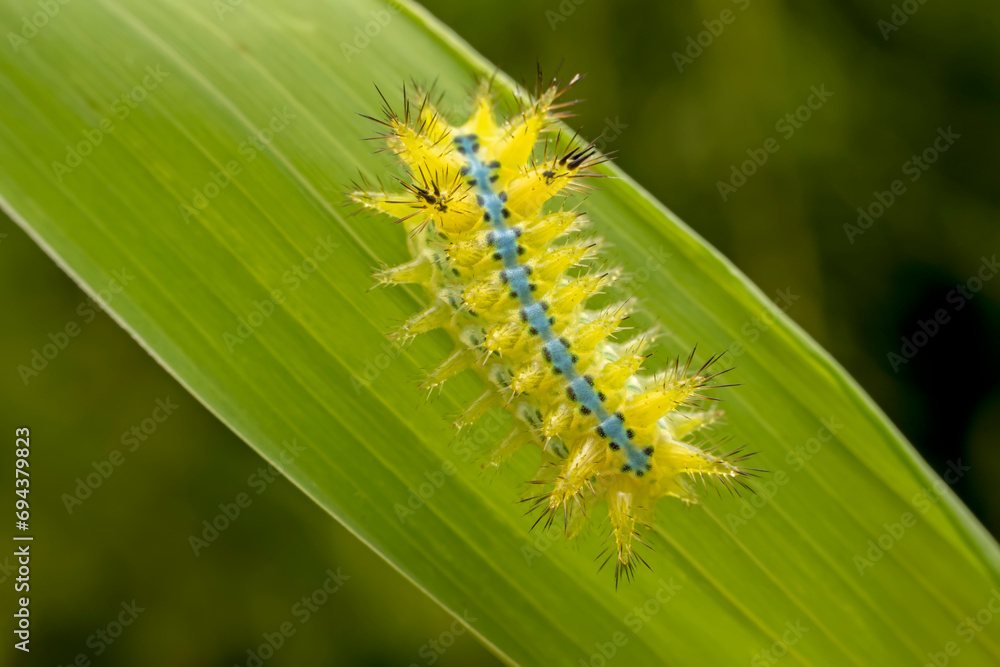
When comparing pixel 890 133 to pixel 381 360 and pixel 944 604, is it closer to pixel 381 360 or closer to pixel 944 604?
pixel 944 604

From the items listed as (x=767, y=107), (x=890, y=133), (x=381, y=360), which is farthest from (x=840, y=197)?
(x=381, y=360)

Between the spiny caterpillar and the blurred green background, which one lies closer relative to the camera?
the spiny caterpillar

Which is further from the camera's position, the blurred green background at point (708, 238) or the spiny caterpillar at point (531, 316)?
the blurred green background at point (708, 238)

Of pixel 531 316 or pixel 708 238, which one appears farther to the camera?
pixel 708 238

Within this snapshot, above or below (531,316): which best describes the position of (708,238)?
above
